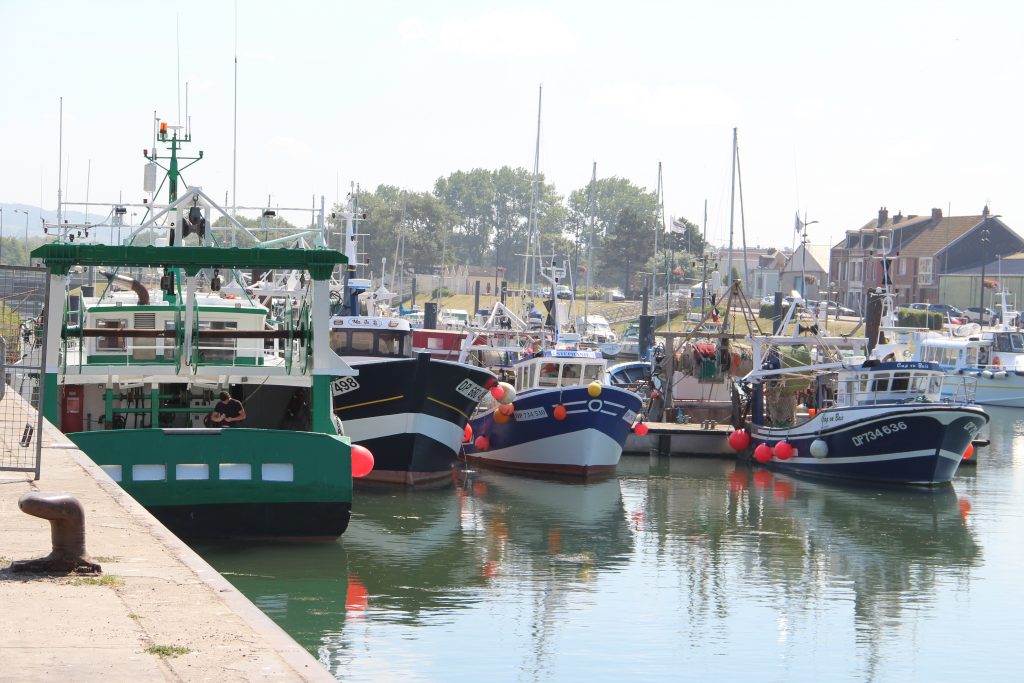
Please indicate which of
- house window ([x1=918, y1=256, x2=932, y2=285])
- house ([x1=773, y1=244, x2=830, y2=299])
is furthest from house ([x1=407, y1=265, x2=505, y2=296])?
house window ([x1=918, y1=256, x2=932, y2=285])

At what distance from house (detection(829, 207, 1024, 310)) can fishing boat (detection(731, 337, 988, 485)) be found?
64.8 metres

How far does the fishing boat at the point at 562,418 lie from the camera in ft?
104

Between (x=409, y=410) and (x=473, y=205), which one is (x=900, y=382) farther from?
(x=473, y=205)

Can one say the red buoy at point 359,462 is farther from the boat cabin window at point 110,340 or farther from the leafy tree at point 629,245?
the leafy tree at point 629,245

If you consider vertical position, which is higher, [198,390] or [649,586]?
[198,390]

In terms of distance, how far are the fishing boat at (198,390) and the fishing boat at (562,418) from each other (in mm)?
10634

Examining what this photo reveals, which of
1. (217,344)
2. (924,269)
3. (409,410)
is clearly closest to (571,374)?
(409,410)

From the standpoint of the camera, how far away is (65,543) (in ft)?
32.9

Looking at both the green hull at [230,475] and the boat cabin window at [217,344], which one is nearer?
the green hull at [230,475]

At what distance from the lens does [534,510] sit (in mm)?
26984

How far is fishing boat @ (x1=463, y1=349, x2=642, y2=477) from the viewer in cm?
3177

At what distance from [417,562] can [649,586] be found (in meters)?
3.49

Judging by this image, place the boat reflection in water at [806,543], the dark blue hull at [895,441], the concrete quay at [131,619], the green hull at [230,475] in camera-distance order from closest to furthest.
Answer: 1. the concrete quay at [131,619]
2. the green hull at [230,475]
3. the boat reflection in water at [806,543]
4. the dark blue hull at [895,441]

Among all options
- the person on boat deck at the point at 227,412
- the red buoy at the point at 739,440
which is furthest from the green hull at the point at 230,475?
the red buoy at the point at 739,440
